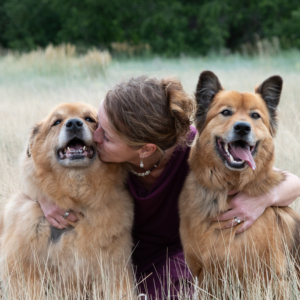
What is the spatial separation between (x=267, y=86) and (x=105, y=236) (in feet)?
5.19

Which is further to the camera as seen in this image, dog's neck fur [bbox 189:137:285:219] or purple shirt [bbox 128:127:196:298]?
purple shirt [bbox 128:127:196:298]

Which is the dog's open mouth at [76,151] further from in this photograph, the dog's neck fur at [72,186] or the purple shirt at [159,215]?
the purple shirt at [159,215]

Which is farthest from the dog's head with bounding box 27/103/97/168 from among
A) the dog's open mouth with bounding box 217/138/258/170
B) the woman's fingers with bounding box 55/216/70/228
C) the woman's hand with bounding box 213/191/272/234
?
the woman's hand with bounding box 213/191/272/234

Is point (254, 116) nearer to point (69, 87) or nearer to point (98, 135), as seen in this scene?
point (98, 135)

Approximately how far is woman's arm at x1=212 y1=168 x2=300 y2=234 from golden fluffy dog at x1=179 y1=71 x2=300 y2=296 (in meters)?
0.04

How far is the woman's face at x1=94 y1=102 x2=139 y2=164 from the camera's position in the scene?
2.54 metres

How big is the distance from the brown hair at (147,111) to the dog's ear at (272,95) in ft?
1.94

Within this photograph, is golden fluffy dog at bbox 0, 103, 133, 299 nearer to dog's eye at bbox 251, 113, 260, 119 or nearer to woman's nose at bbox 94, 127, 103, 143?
woman's nose at bbox 94, 127, 103, 143

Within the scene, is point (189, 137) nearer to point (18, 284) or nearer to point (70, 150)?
point (70, 150)

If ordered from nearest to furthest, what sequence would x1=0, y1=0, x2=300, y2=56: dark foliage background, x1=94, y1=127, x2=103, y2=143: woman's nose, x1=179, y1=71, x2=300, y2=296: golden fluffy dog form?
x1=179, y1=71, x2=300, y2=296: golden fluffy dog, x1=94, y1=127, x2=103, y2=143: woman's nose, x1=0, y1=0, x2=300, y2=56: dark foliage background

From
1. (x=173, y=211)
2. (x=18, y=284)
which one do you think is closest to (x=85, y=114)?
(x=173, y=211)

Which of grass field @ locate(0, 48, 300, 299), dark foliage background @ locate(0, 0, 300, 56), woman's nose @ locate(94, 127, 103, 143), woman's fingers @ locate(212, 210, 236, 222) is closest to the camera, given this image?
woman's fingers @ locate(212, 210, 236, 222)

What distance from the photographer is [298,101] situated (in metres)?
6.46

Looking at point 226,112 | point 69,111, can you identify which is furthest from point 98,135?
point 226,112
